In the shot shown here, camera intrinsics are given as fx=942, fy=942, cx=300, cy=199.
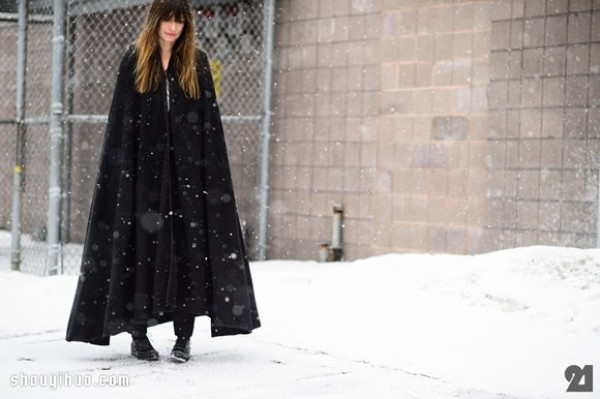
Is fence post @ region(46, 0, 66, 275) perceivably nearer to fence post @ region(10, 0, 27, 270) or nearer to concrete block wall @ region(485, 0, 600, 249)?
fence post @ region(10, 0, 27, 270)

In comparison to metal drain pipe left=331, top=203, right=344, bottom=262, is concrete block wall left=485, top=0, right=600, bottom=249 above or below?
above

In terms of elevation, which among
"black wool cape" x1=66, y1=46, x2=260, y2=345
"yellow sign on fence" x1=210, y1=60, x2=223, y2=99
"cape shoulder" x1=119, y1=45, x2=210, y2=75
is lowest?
"black wool cape" x1=66, y1=46, x2=260, y2=345

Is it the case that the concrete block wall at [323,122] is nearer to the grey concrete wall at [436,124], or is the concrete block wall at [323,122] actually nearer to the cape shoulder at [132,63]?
the grey concrete wall at [436,124]

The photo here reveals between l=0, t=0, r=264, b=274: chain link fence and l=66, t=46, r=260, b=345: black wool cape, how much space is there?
422cm

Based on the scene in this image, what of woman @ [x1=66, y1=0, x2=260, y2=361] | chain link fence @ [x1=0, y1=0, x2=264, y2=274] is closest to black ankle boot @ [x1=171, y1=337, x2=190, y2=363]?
woman @ [x1=66, y1=0, x2=260, y2=361]

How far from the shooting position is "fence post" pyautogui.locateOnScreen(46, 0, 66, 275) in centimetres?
918

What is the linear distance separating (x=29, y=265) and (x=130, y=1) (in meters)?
3.35

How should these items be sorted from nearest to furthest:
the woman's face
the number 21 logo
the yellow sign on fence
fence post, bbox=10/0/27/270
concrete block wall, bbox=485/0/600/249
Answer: the number 21 logo
the woman's face
concrete block wall, bbox=485/0/600/249
fence post, bbox=10/0/27/270
the yellow sign on fence

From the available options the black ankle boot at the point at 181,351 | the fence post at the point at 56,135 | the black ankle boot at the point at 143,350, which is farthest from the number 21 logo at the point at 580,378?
the fence post at the point at 56,135

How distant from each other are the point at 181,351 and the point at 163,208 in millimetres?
804

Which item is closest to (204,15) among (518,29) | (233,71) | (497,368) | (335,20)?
(233,71)

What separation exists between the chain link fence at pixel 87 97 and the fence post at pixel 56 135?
138mm

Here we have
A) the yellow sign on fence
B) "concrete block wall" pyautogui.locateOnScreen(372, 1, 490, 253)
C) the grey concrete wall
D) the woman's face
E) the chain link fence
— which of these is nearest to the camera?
the woman's face

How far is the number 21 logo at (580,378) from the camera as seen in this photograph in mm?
4762
